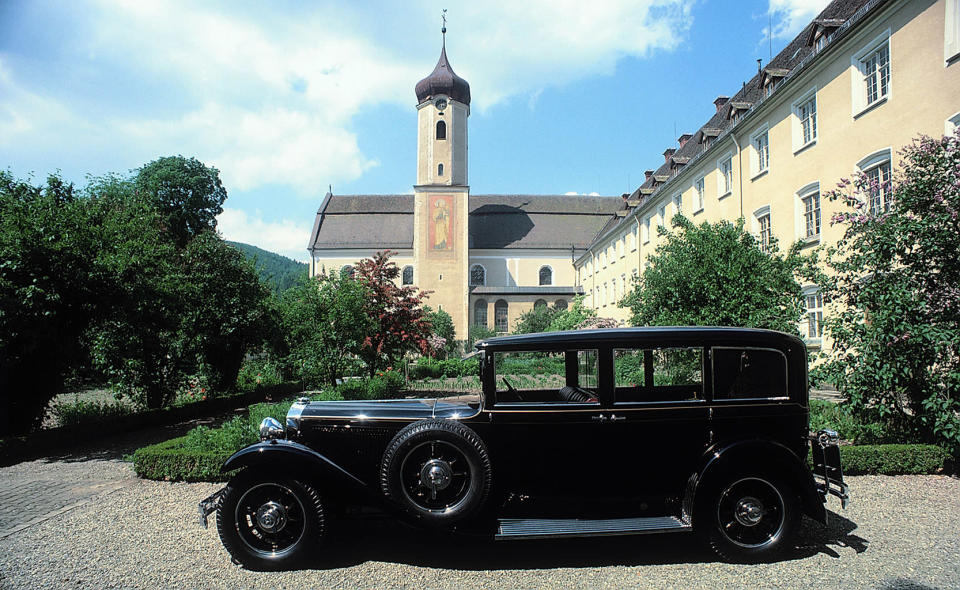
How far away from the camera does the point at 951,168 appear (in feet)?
23.7

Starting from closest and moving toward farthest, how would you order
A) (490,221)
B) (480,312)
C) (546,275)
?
1. (480,312)
2. (546,275)
3. (490,221)

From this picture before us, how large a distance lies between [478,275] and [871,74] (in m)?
47.4

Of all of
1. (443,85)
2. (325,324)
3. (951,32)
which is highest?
(443,85)

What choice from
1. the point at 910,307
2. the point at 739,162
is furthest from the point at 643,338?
the point at 739,162

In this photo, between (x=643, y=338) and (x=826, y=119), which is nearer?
(x=643, y=338)

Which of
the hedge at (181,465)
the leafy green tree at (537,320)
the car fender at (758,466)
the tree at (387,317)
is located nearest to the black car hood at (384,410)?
the car fender at (758,466)

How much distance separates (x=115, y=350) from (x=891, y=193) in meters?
14.3

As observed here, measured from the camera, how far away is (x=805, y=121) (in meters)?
17.7

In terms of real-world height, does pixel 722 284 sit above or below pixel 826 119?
below

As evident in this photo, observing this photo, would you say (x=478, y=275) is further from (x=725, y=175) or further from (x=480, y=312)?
(x=725, y=175)

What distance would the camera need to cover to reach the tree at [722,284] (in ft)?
37.8

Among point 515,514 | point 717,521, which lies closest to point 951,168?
point 717,521

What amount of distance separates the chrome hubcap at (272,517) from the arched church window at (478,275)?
5551cm

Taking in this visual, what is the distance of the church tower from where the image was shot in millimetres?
53312
